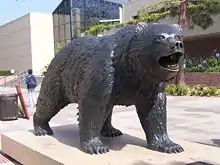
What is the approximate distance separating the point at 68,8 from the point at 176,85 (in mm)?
23003

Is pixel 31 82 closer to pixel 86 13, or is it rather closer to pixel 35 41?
pixel 86 13

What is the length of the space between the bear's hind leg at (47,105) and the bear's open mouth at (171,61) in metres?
2.21

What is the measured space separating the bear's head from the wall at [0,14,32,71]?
41.3 m

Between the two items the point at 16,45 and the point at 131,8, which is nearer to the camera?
the point at 131,8

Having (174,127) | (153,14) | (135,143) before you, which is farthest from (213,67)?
(135,143)

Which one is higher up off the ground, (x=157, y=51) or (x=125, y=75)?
(x=157, y=51)

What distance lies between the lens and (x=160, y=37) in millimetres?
3629

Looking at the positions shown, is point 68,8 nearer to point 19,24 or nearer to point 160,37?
point 19,24

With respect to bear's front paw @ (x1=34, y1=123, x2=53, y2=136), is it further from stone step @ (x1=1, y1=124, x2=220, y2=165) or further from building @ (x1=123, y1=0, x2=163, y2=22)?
building @ (x1=123, y1=0, x2=163, y2=22)

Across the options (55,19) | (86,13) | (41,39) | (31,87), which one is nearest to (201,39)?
(31,87)

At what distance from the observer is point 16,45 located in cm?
4853

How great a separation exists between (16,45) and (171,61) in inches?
1848

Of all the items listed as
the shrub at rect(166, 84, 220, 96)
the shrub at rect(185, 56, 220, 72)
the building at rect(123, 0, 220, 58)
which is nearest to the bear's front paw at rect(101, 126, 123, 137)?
the shrub at rect(166, 84, 220, 96)

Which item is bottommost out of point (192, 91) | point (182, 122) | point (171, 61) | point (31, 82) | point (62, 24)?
point (192, 91)
